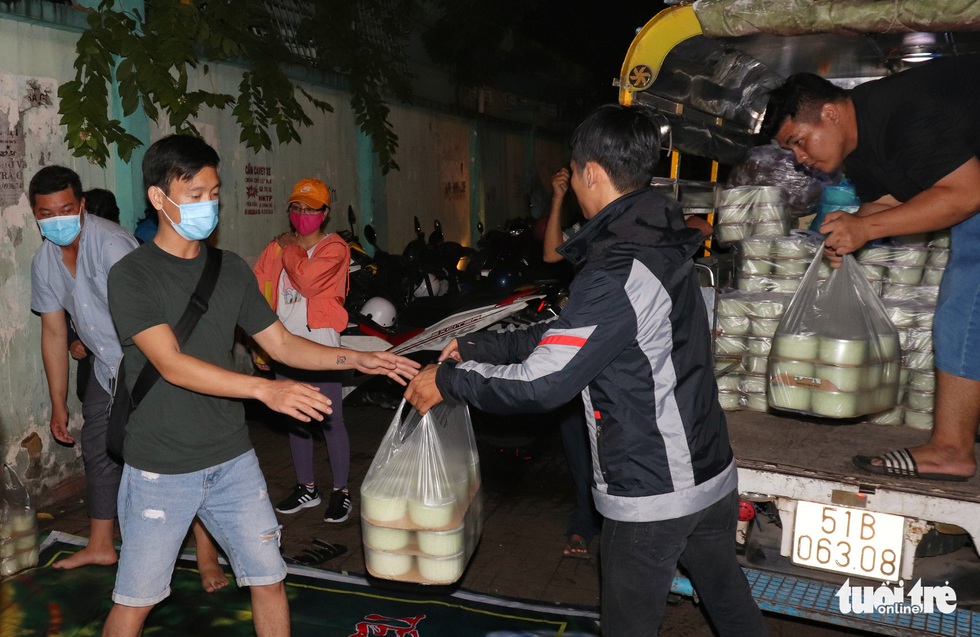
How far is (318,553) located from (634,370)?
2738mm

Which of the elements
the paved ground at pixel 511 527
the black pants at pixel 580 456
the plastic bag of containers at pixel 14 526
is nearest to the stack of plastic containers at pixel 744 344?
the black pants at pixel 580 456

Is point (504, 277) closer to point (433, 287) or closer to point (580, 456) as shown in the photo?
point (433, 287)

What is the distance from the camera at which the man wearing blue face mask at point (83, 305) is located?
3746mm

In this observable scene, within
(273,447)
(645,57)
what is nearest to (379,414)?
(273,447)

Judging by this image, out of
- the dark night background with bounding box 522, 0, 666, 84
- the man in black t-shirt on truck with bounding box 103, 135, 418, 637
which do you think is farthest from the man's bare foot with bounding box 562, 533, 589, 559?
the dark night background with bounding box 522, 0, 666, 84

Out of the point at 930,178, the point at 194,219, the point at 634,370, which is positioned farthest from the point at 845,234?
the point at 194,219

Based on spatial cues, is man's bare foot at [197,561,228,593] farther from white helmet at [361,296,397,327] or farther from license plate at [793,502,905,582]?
white helmet at [361,296,397,327]

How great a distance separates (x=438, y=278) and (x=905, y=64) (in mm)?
4446

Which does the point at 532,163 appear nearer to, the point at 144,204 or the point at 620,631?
the point at 144,204

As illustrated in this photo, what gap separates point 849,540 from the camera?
2.96m

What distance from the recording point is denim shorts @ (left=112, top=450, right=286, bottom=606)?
109 inches

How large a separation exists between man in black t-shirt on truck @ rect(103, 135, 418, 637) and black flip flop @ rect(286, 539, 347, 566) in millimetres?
1449

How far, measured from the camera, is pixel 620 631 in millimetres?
2512

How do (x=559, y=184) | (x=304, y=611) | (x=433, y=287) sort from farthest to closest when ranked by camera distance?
(x=433, y=287)
(x=559, y=184)
(x=304, y=611)
